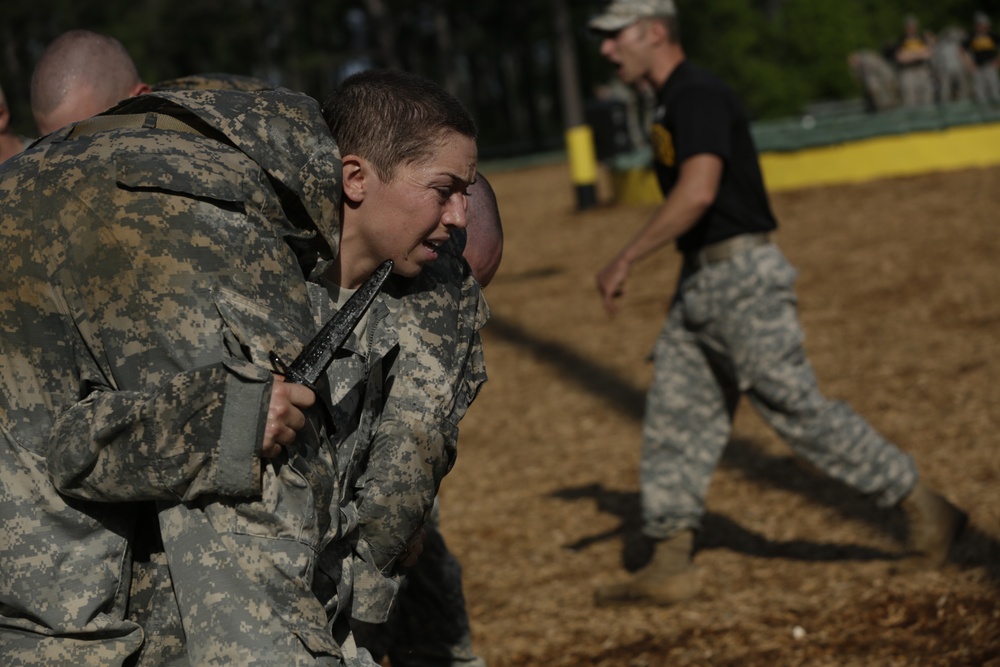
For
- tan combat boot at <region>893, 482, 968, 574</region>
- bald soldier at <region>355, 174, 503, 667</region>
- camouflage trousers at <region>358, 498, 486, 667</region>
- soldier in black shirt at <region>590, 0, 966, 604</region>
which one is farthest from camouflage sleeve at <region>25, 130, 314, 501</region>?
tan combat boot at <region>893, 482, 968, 574</region>

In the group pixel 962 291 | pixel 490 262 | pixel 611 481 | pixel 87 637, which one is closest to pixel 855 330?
pixel 962 291

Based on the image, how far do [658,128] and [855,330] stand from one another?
15.2 feet

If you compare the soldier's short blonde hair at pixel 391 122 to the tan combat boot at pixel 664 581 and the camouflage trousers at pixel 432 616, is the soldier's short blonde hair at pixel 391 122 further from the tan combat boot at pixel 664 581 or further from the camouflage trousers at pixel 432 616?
the tan combat boot at pixel 664 581

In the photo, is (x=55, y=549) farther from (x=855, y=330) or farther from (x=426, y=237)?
(x=855, y=330)

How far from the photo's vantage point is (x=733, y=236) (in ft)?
16.3

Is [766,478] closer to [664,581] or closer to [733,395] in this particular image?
[733,395]

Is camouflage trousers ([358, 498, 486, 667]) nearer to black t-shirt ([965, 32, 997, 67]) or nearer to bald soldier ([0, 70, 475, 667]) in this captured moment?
bald soldier ([0, 70, 475, 667])

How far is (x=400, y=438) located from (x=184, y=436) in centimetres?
57

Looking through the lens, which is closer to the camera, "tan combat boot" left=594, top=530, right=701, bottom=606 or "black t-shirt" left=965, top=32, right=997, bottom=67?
"tan combat boot" left=594, top=530, right=701, bottom=606

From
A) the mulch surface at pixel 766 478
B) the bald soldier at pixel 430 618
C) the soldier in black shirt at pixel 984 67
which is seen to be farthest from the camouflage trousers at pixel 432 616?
the soldier in black shirt at pixel 984 67

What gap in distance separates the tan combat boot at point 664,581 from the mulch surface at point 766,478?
0.17ft

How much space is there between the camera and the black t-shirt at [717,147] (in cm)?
493

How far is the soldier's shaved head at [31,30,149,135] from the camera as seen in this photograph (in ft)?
13.1

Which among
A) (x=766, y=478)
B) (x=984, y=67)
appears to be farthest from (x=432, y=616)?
(x=984, y=67)
